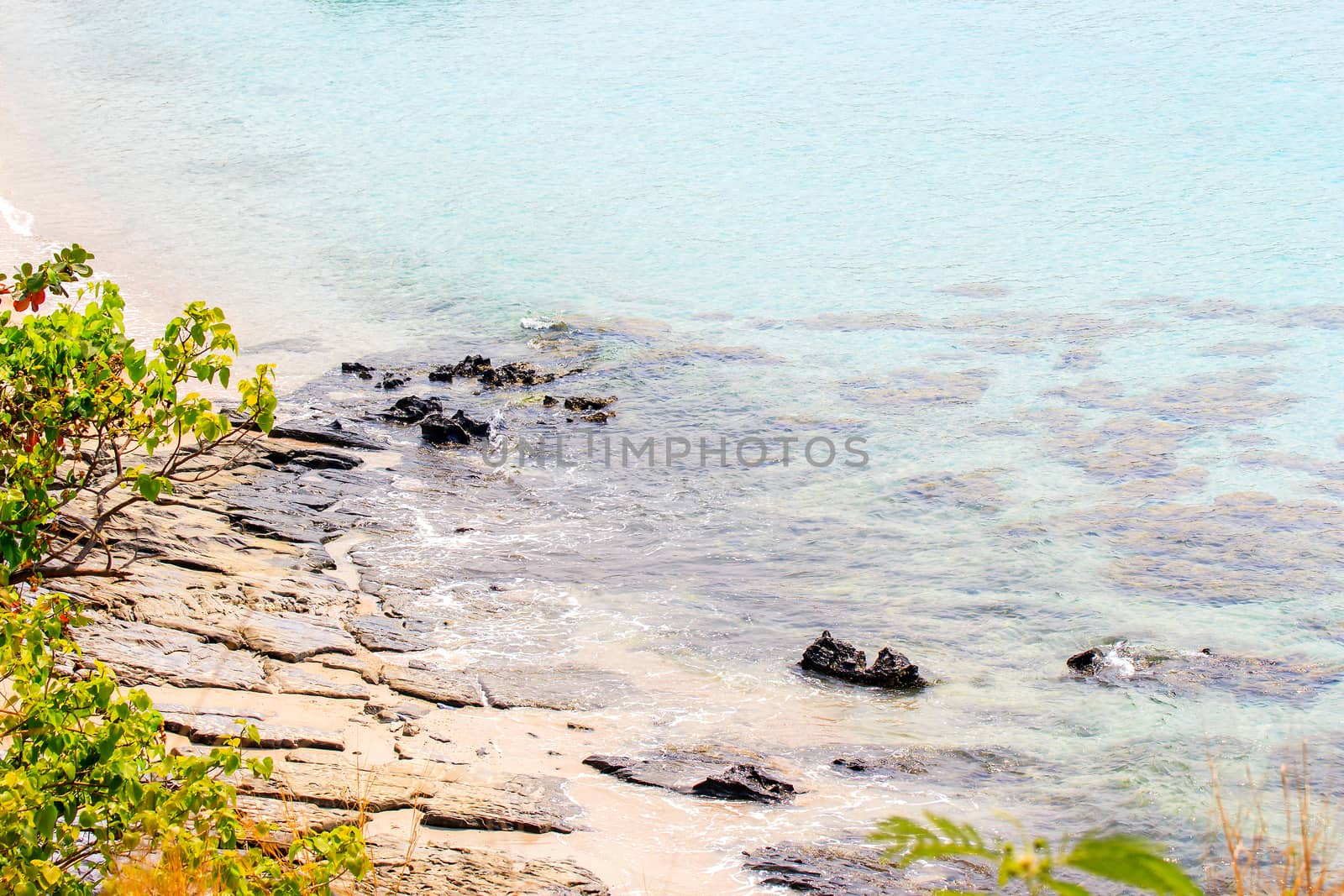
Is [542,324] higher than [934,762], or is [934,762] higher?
[542,324]

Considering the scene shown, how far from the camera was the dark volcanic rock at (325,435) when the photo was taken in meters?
10.7

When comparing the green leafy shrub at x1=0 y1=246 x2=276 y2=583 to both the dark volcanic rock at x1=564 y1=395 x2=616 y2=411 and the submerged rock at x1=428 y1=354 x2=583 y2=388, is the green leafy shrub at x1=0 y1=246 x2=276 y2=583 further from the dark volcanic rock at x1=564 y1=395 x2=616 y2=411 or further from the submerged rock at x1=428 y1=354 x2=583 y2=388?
the submerged rock at x1=428 y1=354 x2=583 y2=388

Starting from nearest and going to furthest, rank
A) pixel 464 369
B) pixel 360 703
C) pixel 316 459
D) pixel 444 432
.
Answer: pixel 360 703, pixel 316 459, pixel 444 432, pixel 464 369

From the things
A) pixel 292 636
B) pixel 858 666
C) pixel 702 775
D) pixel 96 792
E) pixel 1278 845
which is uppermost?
pixel 96 792

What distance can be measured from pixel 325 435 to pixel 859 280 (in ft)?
27.3

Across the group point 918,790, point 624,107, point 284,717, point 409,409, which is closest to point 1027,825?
point 918,790

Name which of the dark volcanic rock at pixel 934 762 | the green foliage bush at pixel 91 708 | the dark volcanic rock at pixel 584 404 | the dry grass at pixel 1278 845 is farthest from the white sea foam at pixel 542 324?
the green foliage bush at pixel 91 708

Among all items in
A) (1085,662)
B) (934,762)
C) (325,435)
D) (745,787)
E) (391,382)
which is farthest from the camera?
(391,382)

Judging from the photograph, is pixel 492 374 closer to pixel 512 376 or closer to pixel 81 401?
pixel 512 376

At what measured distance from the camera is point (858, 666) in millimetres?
7516

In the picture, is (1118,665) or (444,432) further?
(444,432)

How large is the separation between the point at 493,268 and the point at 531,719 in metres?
11.6

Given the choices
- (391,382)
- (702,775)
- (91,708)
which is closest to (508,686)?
(702,775)

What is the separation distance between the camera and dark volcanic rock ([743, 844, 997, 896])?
17.0 feet
